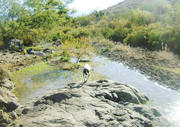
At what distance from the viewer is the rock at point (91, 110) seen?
373 centimetres

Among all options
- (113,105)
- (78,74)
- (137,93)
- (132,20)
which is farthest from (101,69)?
(132,20)

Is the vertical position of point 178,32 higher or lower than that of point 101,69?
higher

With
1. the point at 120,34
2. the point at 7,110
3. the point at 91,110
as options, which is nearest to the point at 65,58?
the point at 7,110

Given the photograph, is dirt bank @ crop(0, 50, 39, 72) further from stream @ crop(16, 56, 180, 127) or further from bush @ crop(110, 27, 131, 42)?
bush @ crop(110, 27, 131, 42)

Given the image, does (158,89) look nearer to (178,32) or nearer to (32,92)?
(32,92)

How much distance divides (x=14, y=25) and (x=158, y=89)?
9.59 meters

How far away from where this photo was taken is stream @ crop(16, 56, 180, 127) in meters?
5.34

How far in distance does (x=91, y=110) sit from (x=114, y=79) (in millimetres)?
3546

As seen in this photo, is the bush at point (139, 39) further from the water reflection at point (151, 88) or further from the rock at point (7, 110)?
the rock at point (7, 110)

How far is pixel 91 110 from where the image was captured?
4.19 m

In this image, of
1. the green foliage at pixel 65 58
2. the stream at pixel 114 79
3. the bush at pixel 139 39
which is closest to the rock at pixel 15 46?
the green foliage at pixel 65 58

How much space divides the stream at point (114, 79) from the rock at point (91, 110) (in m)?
0.70

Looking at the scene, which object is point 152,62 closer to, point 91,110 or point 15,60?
point 91,110

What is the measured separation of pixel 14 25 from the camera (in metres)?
11.9
